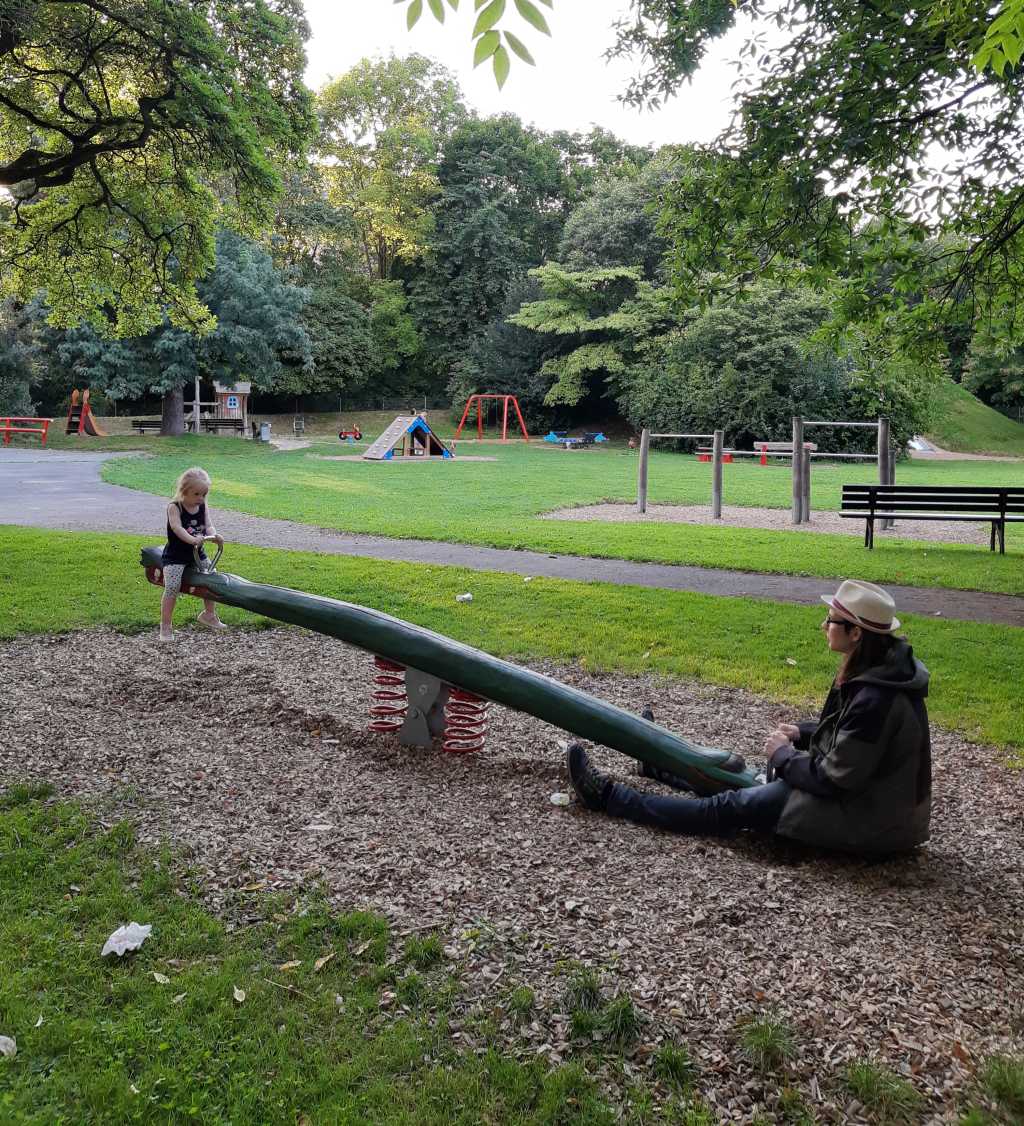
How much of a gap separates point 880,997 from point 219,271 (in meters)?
36.8

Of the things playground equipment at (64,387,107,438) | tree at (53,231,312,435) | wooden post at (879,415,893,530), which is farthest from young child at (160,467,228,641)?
playground equipment at (64,387,107,438)

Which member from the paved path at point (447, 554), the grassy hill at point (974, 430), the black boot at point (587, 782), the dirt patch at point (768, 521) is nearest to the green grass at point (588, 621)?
the paved path at point (447, 554)

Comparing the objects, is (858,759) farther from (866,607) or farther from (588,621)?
(588,621)

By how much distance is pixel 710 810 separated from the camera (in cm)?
438

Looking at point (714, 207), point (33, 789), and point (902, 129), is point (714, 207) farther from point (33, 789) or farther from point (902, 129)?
point (33, 789)

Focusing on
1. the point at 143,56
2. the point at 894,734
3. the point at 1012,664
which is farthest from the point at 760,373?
the point at 894,734

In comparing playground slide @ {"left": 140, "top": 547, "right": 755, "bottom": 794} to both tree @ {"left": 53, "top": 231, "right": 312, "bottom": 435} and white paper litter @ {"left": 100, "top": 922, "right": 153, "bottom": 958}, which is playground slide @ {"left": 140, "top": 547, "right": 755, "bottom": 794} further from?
tree @ {"left": 53, "top": 231, "right": 312, "bottom": 435}

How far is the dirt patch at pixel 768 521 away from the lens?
1623 cm

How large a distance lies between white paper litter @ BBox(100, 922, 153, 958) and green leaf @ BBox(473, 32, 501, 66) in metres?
3.14

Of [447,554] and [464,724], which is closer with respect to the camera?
[464,724]

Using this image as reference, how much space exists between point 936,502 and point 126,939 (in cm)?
1291

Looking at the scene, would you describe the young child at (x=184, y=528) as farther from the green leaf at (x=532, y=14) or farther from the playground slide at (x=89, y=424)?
the playground slide at (x=89, y=424)

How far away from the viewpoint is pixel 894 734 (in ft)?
12.8

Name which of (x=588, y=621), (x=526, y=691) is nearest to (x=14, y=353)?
(x=588, y=621)
